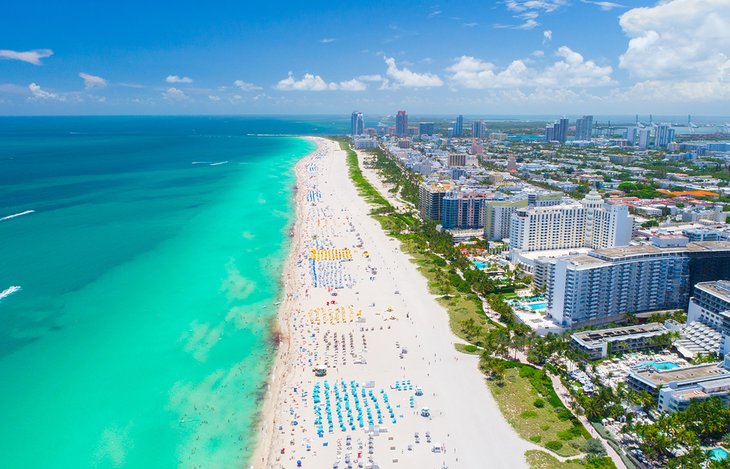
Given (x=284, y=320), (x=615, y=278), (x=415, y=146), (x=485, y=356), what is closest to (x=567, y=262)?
(x=615, y=278)

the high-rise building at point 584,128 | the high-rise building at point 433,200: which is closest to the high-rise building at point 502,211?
the high-rise building at point 433,200

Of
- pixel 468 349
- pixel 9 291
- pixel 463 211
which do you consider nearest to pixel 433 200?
pixel 463 211

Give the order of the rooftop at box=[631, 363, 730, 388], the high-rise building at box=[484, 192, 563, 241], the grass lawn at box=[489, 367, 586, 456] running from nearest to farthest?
the grass lawn at box=[489, 367, 586, 456]
the rooftop at box=[631, 363, 730, 388]
the high-rise building at box=[484, 192, 563, 241]

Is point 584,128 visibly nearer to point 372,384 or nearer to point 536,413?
point 536,413

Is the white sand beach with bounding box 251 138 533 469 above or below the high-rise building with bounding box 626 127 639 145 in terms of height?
below

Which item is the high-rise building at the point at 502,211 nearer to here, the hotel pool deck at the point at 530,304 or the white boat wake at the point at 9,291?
the hotel pool deck at the point at 530,304

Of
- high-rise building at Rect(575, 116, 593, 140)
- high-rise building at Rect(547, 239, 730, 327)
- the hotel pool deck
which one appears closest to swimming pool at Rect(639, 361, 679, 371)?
high-rise building at Rect(547, 239, 730, 327)

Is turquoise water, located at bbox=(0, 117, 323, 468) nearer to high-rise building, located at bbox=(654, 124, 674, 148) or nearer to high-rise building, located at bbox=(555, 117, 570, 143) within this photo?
high-rise building, located at bbox=(555, 117, 570, 143)
